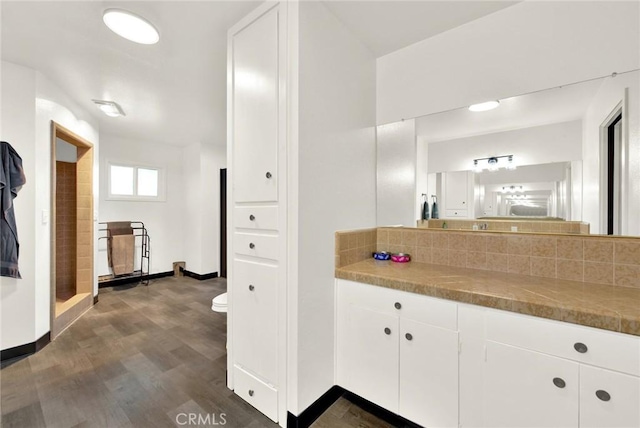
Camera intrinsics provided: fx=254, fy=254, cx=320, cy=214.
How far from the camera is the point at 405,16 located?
1.62 metres

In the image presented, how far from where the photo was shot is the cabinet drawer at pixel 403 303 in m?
1.23

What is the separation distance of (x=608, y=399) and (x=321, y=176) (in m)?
1.49

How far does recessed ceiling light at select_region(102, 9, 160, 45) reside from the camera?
155 centimetres

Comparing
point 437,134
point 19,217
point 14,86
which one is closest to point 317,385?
point 437,134

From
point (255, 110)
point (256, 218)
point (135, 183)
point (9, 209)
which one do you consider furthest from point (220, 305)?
point (135, 183)

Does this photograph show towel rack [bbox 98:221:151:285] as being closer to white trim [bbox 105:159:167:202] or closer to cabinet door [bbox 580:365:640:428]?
white trim [bbox 105:159:167:202]

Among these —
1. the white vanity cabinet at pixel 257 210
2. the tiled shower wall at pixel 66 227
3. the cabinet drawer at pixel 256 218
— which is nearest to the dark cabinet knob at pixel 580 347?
the white vanity cabinet at pixel 257 210

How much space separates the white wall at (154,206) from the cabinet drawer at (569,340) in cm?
514

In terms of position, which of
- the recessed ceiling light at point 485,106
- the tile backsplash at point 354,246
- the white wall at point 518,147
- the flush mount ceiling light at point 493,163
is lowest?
the tile backsplash at point 354,246

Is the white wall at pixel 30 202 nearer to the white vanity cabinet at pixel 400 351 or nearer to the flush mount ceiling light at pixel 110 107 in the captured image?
the flush mount ceiling light at pixel 110 107

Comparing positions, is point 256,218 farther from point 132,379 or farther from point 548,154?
point 548,154

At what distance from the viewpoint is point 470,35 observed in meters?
1.65

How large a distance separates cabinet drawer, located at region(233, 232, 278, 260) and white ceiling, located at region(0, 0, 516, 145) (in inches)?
54.3

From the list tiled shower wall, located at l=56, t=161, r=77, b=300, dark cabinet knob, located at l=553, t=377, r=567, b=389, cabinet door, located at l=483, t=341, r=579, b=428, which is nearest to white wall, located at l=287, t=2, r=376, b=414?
cabinet door, located at l=483, t=341, r=579, b=428
